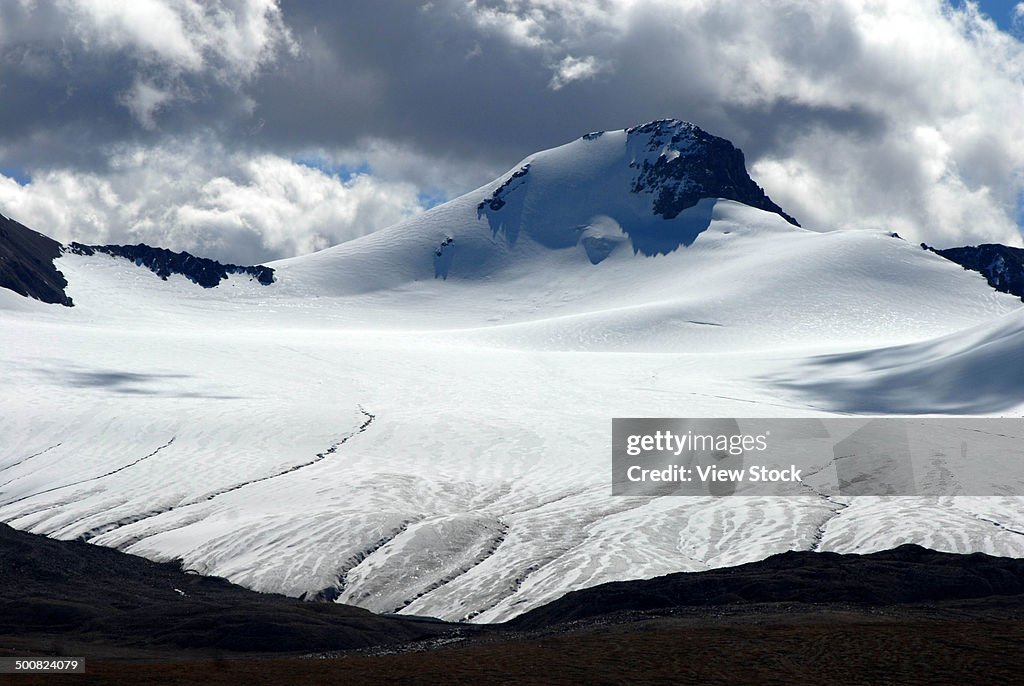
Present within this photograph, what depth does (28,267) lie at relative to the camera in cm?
16012

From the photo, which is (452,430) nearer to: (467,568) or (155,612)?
(467,568)

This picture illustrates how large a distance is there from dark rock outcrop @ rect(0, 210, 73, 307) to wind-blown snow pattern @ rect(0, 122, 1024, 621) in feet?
24.3

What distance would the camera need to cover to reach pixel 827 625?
3525 centimetres

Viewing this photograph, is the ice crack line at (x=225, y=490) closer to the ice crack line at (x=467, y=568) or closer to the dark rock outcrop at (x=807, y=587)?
the ice crack line at (x=467, y=568)

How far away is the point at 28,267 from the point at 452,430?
10769 centimetres

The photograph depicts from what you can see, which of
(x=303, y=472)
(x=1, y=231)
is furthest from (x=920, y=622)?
(x=1, y=231)

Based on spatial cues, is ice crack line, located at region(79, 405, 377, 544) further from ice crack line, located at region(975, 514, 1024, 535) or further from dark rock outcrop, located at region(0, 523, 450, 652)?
ice crack line, located at region(975, 514, 1024, 535)

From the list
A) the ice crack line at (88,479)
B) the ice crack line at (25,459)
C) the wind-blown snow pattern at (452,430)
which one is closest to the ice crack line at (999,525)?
the wind-blown snow pattern at (452,430)

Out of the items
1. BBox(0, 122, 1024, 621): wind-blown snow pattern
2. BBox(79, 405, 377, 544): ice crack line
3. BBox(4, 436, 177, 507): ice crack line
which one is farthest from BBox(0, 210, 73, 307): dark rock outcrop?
BBox(4, 436, 177, 507): ice crack line

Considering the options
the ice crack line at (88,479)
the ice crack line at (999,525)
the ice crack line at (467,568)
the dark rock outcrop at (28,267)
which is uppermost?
the dark rock outcrop at (28,267)

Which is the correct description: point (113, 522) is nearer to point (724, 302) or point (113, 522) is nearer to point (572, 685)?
point (572, 685)

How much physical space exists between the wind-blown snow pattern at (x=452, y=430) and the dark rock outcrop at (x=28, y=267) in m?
7.40

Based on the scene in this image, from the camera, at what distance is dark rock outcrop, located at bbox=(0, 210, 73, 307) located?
15225 centimetres

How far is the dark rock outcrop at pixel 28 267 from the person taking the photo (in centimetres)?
15225
